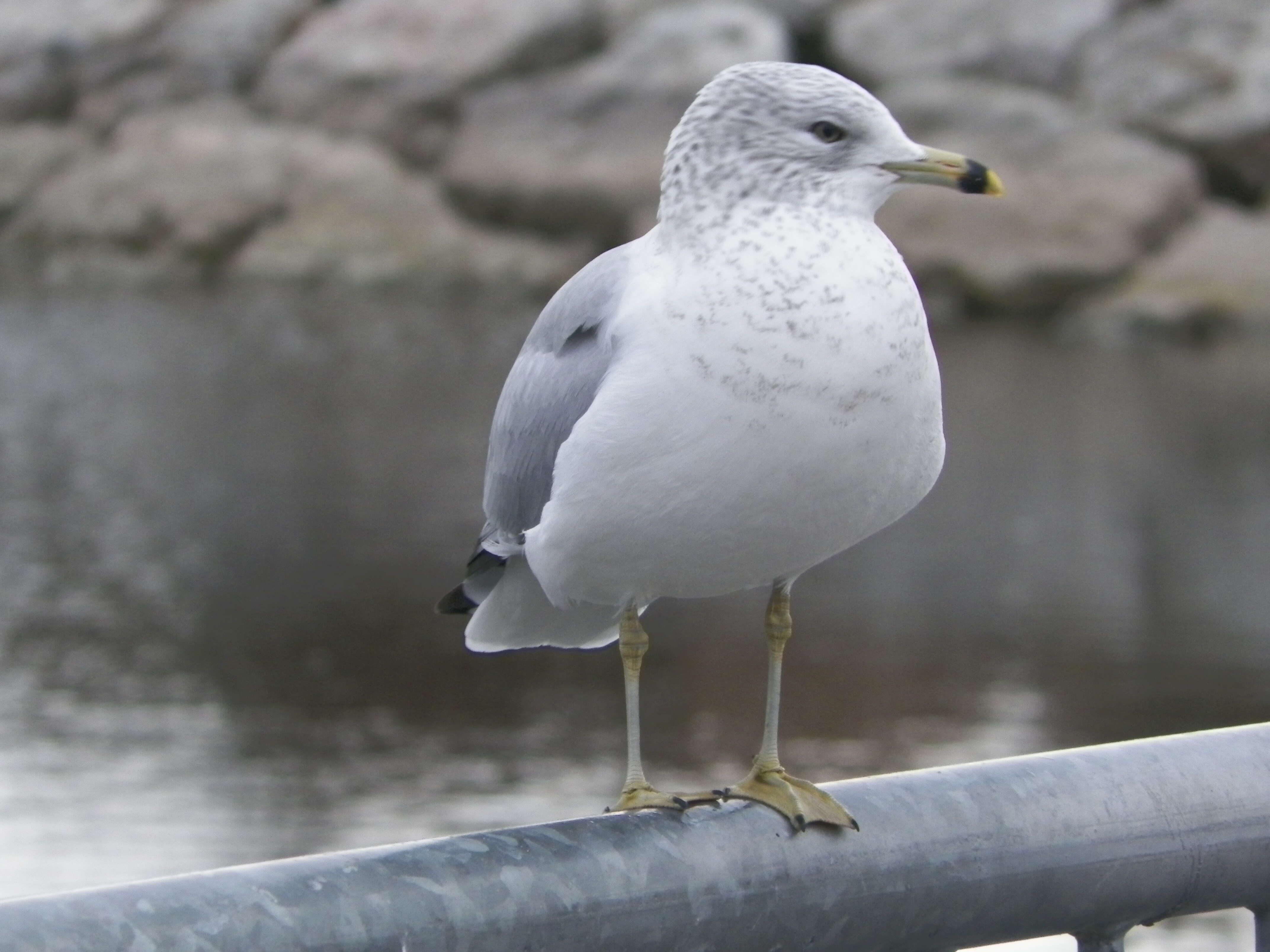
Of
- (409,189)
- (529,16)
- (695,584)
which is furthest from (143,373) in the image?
(695,584)

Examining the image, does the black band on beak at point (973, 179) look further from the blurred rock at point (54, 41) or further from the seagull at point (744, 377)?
the blurred rock at point (54, 41)

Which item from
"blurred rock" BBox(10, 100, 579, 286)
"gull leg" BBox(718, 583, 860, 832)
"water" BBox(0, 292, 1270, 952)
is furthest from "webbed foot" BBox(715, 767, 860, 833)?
"blurred rock" BBox(10, 100, 579, 286)

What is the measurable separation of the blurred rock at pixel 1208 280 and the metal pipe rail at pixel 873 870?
16184 mm

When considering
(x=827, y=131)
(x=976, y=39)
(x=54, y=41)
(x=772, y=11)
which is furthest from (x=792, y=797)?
(x=54, y=41)

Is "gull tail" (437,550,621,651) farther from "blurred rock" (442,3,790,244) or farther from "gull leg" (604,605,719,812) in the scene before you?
"blurred rock" (442,3,790,244)

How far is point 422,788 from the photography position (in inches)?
345

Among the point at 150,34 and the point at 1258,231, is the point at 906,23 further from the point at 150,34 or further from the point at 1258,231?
the point at 150,34

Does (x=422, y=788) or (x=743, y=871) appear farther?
(x=422, y=788)

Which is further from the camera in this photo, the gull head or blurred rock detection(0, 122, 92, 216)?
blurred rock detection(0, 122, 92, 216)

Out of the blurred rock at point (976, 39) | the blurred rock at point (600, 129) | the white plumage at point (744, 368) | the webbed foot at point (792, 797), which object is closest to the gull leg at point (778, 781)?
the webbed foot at point (792, 797)

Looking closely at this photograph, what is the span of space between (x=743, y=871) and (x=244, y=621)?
972cm

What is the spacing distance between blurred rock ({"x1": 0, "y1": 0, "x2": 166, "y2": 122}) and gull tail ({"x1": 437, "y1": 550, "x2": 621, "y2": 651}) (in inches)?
746

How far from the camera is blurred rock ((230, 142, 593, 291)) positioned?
19141 mm

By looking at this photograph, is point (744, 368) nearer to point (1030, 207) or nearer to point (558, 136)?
point (1030, 207)
